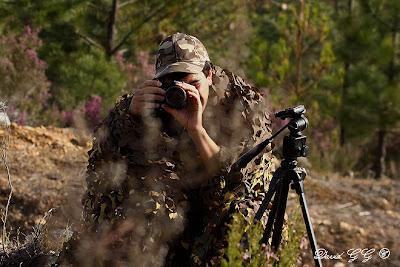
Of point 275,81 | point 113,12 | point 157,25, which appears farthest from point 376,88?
point 113,12

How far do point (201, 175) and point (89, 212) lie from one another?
41 cm

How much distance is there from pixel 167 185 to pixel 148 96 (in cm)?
31

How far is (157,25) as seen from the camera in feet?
28.4

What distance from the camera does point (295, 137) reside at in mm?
2012

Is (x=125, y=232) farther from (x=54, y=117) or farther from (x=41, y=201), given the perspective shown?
(x=54, y=117)

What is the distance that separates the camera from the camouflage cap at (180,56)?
241 centimetres

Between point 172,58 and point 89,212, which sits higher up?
point 172,58

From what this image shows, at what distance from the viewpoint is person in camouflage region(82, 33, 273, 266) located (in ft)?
7.68

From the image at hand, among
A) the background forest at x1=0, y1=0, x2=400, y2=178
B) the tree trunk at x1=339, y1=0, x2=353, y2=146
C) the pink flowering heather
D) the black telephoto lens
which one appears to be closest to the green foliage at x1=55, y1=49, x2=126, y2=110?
the background forest at x1=0, y1=0, x2=400, y2=178

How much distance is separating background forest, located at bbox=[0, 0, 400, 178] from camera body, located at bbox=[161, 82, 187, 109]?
371cm

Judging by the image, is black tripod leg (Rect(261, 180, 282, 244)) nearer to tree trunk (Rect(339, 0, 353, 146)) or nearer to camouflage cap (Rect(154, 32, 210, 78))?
camouflage cap (Rect(154, 32, 210, 78))

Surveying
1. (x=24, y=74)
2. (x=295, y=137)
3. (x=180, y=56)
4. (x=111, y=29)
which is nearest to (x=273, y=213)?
(x=295, y=137)

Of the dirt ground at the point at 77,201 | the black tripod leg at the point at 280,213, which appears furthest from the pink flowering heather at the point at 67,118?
the black tripod leg at the point at 280,213

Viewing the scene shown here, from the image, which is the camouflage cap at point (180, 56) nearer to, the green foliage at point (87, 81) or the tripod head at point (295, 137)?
the tripod head at point (295, 137)
